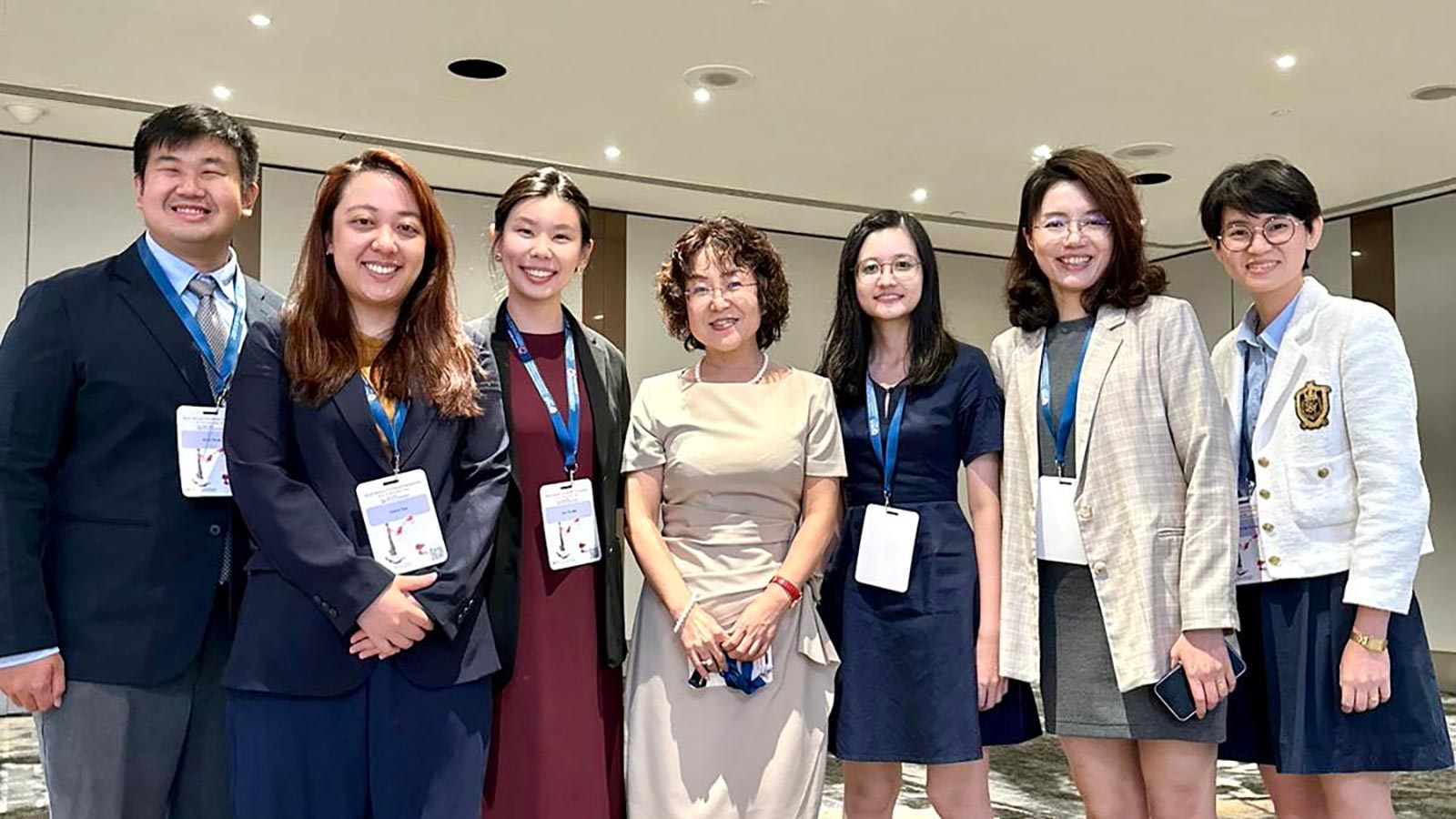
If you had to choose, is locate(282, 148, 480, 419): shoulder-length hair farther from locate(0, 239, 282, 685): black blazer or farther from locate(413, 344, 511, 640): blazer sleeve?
locate(0, 239, 282, 685): black blazer

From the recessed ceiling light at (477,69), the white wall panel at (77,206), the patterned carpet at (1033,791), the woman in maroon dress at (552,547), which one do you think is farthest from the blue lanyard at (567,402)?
the white wall panel at (77,206)

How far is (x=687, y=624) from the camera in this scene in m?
2.45

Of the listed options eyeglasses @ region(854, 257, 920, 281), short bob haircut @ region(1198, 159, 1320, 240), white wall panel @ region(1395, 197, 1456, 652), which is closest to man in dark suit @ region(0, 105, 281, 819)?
eyeglasses @ region(854, 257, 920, 281)

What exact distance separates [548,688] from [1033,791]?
10.2 ft

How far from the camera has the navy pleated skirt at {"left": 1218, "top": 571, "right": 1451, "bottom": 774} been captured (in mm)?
2371

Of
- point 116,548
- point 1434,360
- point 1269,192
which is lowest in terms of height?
point 116,548

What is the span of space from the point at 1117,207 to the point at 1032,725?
1.15 m

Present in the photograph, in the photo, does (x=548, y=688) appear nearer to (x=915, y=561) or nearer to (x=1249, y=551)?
(x=915, y=561)

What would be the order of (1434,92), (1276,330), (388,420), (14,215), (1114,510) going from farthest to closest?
(14,215) → (1434,92) → (1276,330) → (1114,510) → (388,420)

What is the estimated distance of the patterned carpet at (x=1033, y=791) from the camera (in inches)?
178

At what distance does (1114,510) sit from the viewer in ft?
7.82

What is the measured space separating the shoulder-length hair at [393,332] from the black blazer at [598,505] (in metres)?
0.21

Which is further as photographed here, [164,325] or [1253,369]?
[1253,369]

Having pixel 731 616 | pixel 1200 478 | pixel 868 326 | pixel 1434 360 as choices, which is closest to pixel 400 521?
pixel 731 616
